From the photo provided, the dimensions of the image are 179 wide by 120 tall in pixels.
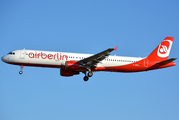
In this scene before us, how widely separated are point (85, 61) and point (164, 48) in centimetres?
1651

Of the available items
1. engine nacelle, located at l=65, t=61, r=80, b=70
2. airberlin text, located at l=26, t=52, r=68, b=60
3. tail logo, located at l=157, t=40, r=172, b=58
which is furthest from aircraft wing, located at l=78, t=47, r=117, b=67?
tail logo, located at l=157, t=40, r=172, b=58

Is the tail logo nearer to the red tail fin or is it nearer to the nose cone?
the red tail fin

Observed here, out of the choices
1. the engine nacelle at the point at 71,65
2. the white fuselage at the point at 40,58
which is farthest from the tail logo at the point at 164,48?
the engine nacelle at the point at 71,65

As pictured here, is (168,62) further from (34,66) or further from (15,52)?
(15,52)

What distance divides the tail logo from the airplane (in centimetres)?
21

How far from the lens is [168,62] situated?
2046 inches

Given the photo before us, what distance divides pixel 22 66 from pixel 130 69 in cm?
1905

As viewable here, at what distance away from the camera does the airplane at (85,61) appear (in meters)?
48.8

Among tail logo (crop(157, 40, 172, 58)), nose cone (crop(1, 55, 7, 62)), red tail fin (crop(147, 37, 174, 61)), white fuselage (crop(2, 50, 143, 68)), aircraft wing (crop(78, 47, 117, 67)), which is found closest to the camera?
aircraft wing (crop(78, 47, 117, 67))

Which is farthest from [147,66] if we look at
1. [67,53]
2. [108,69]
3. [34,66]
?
[34,66]

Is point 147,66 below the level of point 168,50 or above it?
below

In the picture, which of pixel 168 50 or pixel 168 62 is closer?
pixel 168 62

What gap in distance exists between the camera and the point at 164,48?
183ft

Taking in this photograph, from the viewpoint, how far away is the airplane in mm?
48781
